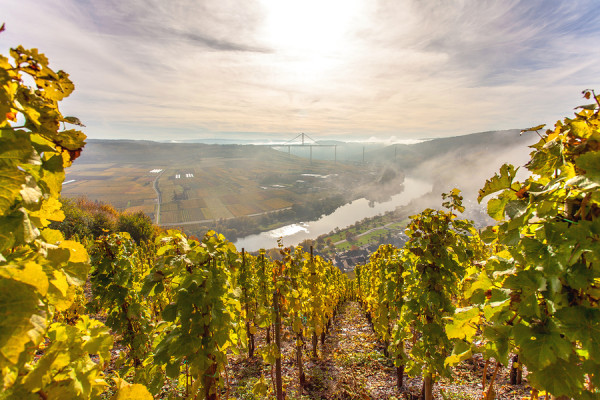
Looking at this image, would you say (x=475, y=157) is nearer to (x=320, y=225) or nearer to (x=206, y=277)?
(x=320, y=225)

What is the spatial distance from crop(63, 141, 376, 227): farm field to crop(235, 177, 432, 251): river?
13851 millimetres

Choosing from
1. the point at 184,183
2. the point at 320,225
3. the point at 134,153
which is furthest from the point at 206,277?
the point at 134,153

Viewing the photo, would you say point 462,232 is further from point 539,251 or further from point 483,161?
point 483,161

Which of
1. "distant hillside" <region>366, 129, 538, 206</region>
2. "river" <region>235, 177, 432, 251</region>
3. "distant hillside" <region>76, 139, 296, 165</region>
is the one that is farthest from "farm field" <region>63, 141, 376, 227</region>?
"distant hillside" <region>366, 129, 538, 206</region>

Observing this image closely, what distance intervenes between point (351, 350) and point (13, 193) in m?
14.3

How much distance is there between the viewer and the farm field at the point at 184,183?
106875 mm

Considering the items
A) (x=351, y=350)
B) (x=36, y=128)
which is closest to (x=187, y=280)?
(x=36, y=128)

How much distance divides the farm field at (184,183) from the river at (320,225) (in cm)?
1385

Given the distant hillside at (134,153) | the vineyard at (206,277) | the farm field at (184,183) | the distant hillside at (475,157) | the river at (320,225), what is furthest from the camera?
the distant hillside at (134,153)

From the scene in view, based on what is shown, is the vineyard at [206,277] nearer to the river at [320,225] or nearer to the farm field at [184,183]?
the river at [320,225]

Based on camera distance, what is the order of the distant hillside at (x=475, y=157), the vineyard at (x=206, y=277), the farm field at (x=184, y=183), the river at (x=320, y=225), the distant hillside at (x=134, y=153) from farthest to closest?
1. the distant hillside at (x=134, y=153)
2. the distant hillside at (x=475, y=157)
3. the farm field at (x=184, y=183)
4. the river at (x=320, y=225)
5. the vineyard at (x=206, y=277)

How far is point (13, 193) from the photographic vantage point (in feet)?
3.14

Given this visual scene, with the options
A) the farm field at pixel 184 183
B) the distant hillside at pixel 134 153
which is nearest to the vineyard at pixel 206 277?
the farm field at pixel 184 183

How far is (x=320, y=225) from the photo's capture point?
128 meters
